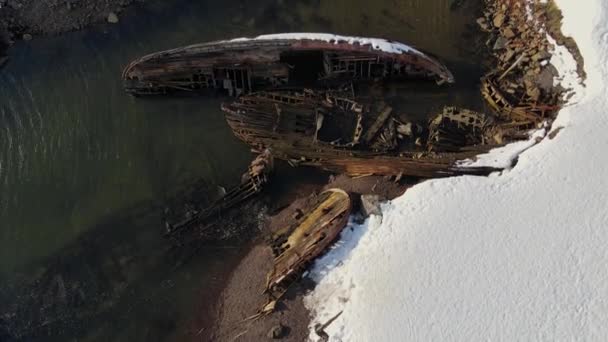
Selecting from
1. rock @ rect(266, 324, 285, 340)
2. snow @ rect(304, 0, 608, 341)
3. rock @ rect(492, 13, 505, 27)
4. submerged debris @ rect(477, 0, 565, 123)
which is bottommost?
rock @ rect(266, 324, 285, 340)

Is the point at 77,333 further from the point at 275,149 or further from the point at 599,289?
the point at 599,289

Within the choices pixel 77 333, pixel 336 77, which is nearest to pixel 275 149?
pixel 336 77

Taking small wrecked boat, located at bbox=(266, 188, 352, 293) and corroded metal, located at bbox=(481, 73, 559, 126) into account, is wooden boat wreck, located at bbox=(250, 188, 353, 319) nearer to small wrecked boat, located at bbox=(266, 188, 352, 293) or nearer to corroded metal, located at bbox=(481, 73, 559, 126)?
small wrecked boat, located at bbox=(266, 188, 352, 293)

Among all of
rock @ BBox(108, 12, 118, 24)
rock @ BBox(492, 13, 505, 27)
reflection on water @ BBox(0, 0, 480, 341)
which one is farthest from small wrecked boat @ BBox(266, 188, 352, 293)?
rock @ BBox(108, 12, 118, 24)

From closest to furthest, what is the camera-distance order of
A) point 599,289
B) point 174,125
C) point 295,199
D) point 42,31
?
point 599,289
point 295,199
point 174,125
point 42,31

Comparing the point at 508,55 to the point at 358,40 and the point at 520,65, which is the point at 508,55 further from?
the point at 358,40

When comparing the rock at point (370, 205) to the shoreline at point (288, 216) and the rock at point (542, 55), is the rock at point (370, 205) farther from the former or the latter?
the rock at point (542, 55)
